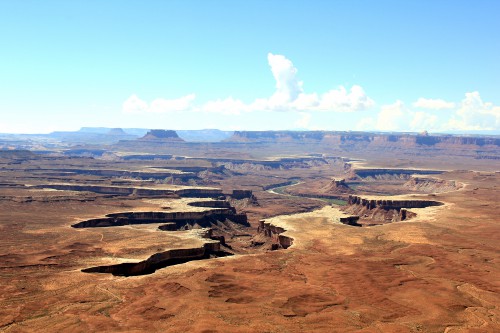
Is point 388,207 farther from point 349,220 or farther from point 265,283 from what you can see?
point 265,283

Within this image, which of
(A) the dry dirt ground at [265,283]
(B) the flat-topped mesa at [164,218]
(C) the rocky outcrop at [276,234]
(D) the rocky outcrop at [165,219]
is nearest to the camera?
(A) the dry dirt ground at [265,283]

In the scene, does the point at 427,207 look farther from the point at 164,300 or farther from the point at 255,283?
the point at 164,300

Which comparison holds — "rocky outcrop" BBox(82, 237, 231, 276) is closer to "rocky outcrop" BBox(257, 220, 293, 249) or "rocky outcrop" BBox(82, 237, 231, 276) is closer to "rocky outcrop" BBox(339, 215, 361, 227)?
"rocky outcrop" BBox(257, 220, 293, 249)

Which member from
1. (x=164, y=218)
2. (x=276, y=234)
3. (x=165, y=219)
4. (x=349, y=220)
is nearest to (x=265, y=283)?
(x=276, y=234)

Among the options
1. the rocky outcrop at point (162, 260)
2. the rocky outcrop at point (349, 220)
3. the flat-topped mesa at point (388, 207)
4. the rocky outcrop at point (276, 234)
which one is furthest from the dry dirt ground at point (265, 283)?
the flat-topped mesa at point (388, 207)

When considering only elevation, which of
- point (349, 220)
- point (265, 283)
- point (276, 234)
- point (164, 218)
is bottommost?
point (164, 218)

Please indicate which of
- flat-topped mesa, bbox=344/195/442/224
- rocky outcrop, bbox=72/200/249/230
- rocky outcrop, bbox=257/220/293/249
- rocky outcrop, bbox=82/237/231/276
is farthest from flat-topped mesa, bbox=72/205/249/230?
flat-topped mesa, bbox=344/195/442/224

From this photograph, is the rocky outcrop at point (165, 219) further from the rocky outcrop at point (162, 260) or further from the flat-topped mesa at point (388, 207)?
the flat-topped mesa at point (388, 207)

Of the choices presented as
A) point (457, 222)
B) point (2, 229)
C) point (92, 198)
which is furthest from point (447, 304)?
point (92, 198)
